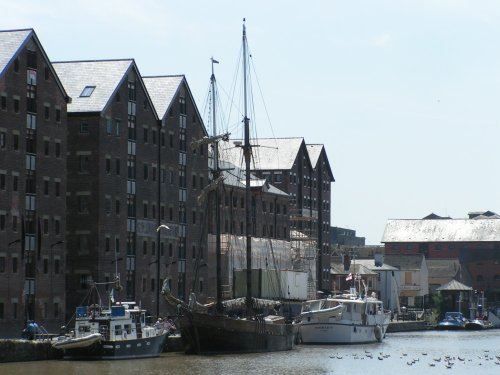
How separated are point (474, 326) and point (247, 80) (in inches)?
3241

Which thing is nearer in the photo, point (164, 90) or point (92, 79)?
point (92, 79)

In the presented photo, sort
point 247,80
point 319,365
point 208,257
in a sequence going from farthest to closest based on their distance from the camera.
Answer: point 208,257 < point 247,80 < point 319,365

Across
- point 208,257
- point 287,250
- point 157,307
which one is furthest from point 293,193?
point 157,307

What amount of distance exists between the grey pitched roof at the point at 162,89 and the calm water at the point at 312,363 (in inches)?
1017

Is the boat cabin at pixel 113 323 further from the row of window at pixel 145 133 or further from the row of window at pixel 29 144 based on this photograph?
the row of window at pixel 145 133

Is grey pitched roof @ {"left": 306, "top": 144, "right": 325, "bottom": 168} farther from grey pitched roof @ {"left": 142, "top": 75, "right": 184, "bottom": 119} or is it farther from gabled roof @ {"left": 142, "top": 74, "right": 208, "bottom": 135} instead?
grey pitched roof @ {"left": 142, "top": 75, "right": 184, "bottom": 119}

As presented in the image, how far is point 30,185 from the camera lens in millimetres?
104688

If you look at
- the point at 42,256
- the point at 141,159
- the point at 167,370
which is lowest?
the point at 167,370

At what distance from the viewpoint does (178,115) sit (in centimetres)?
12962

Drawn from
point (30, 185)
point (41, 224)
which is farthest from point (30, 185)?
point (41, 224)

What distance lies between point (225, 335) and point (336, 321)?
26.2 m

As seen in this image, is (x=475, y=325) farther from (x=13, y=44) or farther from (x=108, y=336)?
(x=108, y=336)

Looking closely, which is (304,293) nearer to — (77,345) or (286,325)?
(286,325)

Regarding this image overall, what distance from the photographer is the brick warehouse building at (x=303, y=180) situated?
6969 inches
